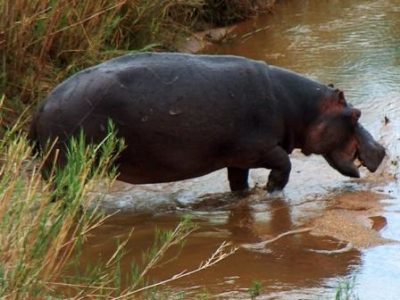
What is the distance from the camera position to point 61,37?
7441 mm

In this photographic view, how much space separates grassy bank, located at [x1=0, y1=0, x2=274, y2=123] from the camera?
6953mm

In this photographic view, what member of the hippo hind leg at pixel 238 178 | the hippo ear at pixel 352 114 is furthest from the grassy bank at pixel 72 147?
the hippo ear at pixel 352 114

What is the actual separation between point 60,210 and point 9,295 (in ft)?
→ 1.30

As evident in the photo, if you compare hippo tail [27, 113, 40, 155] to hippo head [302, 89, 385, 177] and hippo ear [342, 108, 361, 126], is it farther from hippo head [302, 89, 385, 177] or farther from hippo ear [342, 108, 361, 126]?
hippo ear [342, 108, 361, 126]

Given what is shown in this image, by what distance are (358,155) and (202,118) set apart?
1.19m

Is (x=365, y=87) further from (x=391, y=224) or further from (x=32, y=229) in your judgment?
(x=32, y=229)

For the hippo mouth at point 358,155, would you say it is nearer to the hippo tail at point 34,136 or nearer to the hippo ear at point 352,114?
the hippo ear at point 352,114

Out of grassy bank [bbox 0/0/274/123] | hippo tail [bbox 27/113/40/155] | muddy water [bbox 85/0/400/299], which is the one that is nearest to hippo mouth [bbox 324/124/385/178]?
muddy water [bbox 85/0/400/299]

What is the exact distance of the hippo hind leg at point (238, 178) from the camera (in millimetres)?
6305

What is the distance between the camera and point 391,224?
5.49 metres

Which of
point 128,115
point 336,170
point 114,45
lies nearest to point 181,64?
point 128,115

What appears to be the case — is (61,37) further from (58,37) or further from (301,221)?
(301,221)

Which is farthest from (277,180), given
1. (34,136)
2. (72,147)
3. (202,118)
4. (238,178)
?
(72,147)

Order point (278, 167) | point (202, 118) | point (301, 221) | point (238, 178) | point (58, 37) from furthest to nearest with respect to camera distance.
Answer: point (58, 37) → point (238, 178) → point (278, 167) → point (202, 118) → point (301, 221)
